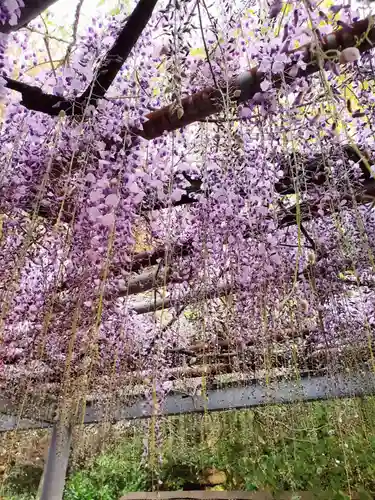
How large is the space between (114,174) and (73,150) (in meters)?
0.18

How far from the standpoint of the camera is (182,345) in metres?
4.19

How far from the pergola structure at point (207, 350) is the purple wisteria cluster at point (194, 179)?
33 mm

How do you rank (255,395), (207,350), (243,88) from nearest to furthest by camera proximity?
(243,88), (207,350), (255,395)

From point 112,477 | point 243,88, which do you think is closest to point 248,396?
point 243,88

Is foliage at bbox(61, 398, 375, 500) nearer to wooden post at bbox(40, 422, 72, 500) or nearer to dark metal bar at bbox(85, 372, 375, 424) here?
dark metal bar at bbox(85, 372, 375, 424)

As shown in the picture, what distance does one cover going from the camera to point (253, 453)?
496cm

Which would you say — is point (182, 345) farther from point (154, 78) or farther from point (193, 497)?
point (154, 78)

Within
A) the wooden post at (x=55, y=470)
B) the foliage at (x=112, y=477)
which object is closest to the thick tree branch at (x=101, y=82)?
the wooden post at (x=55, y=470)

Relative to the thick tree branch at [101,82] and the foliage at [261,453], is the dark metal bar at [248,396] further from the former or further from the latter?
the thick tree branch at [101,82]

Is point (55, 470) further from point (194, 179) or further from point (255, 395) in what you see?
point (194, 179)

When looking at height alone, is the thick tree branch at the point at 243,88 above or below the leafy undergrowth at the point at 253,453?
above

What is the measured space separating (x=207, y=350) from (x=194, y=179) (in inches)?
66.2

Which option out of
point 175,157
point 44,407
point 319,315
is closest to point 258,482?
point 319,315

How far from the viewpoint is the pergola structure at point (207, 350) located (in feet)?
4.76
